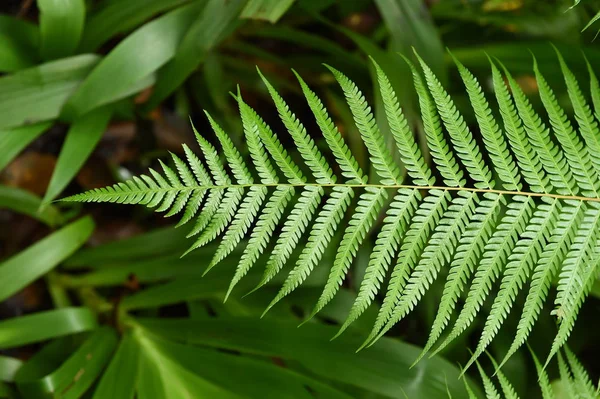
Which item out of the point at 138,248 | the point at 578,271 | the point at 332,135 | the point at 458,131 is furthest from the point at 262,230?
the point at 138,248

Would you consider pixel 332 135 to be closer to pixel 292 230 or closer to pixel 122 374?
pixel 292 230

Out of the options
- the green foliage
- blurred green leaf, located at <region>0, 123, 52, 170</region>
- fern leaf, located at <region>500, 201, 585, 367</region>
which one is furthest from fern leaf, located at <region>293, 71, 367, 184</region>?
blurred green leaf, located at <region>0, 123, 52, 170</region>

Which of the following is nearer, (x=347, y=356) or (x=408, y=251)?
(x=408, y=251)

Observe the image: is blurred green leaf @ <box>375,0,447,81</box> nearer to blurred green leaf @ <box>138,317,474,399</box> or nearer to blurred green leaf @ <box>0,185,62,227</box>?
blurred green leaf @ <box>138,317,474,399</box>

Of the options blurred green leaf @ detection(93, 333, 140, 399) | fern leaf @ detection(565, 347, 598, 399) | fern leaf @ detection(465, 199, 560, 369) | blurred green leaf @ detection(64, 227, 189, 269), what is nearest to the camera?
fern leaf @ detection(465, 199, 560, 369)

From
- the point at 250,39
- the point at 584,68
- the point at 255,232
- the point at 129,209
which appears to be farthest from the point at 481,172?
Answer: the point at 250,39

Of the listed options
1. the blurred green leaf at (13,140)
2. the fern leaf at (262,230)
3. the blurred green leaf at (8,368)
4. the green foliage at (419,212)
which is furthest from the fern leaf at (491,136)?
the blurred green leaf at (8,368)

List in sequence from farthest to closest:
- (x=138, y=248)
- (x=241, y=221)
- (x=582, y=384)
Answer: (x=138, y=248)
(x=582, y=384)
(x=241, y=221)
